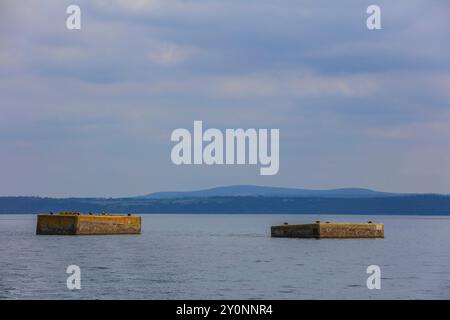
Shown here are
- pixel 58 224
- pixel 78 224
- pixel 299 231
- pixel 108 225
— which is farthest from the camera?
pixel 108 225

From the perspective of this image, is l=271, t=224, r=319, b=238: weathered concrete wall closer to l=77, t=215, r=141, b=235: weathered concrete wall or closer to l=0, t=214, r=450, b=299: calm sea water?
l=0, t=214, r=450, b=299: calm sea water

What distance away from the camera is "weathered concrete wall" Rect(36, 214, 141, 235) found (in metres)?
131

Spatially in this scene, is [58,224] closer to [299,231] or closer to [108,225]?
[108,225]

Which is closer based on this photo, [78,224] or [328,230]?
[78,224]

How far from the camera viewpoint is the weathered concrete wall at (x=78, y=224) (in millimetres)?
130750

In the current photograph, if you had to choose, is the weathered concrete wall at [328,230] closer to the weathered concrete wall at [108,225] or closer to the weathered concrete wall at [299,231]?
the weathered concrete wall at [299,231]

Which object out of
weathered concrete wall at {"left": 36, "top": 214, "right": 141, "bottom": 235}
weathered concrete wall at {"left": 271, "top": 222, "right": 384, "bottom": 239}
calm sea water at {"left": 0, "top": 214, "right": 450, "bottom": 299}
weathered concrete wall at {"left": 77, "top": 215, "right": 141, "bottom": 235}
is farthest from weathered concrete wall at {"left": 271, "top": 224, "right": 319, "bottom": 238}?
weathered concrete wall at {"left": 36, "top": 214, "right": 141, "bottom": 235}

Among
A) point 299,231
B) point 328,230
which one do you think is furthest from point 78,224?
point 328,230

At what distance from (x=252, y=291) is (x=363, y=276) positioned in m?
18.4

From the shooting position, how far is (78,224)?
131 m

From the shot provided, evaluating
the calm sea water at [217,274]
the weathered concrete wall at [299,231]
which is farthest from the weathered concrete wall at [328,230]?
the calm sea water at [217,274]
